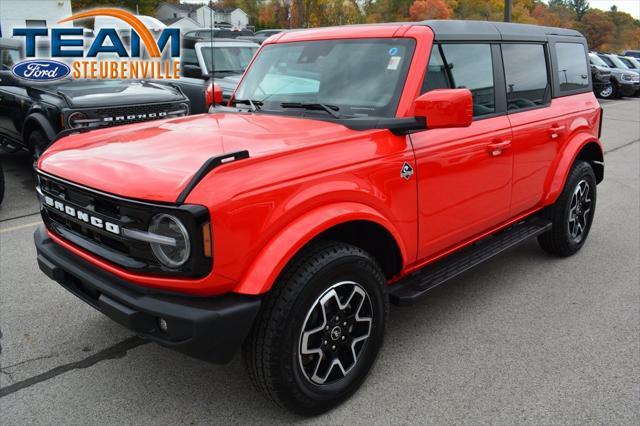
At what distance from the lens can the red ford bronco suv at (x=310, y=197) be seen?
7.59 feet

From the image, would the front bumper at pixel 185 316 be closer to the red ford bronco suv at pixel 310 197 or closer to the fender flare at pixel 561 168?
the red ford bronco suv at pixel 310 197

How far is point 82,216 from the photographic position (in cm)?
265

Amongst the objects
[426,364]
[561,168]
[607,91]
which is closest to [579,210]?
[561,168]

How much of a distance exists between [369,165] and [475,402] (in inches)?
52.5

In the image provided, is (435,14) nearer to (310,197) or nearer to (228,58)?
(228,58)

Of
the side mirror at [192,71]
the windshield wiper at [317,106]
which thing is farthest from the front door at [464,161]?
the side mirror at [192,71]

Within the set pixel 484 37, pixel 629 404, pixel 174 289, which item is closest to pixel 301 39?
pixel 484 37

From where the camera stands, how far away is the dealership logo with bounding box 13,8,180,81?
8875 millimetres

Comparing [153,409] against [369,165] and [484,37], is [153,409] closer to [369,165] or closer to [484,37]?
[369,165]

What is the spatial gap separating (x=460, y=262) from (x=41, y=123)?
5.45 metres

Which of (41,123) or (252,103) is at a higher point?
(252,103)

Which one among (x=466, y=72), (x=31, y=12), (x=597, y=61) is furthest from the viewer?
(x=31, y=12)

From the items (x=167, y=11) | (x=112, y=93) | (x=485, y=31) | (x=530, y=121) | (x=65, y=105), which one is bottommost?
(x=65, y=105)

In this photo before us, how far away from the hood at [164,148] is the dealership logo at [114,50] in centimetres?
545
